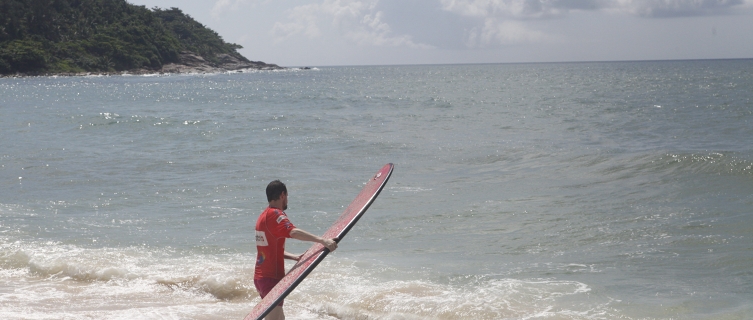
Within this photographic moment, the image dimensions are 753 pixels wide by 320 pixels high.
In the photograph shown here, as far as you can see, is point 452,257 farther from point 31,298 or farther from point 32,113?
point 32,113

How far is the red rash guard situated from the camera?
487cm

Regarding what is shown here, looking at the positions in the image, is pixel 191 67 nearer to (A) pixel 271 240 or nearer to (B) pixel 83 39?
(B) pixel 83 39

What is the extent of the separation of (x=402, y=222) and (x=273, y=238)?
6160 millimetres

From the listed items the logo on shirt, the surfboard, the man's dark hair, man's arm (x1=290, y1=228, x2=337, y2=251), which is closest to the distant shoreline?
the surfboard

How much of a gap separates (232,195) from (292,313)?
6612mm

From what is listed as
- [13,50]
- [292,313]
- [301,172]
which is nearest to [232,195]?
[301,172]

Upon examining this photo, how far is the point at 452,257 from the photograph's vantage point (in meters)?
9.11

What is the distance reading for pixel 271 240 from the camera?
4996 millimetres

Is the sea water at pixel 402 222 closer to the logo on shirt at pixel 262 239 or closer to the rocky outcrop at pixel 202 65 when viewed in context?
the logo on shirt at pixel 262 239

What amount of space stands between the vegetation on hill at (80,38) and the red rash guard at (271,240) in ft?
303

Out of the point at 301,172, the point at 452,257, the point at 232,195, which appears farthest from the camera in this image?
the point at 301,172

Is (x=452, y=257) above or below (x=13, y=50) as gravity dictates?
below

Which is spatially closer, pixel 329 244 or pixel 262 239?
pixel 329 244

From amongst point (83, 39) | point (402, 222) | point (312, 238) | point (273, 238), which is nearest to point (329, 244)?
point (312, 238)
